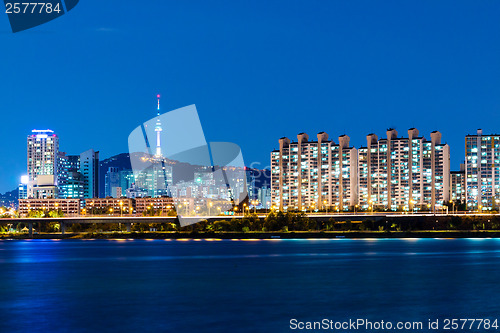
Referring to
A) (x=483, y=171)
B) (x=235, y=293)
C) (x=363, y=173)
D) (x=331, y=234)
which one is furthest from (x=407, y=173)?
(x=235, y=293)

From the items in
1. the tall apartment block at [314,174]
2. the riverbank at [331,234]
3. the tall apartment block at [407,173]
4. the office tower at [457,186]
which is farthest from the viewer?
the office tower at [457,186]

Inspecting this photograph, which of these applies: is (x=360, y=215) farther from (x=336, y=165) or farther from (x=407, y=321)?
(x=407, y=321)

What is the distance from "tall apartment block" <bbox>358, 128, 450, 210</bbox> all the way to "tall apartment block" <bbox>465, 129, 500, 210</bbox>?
532 cm

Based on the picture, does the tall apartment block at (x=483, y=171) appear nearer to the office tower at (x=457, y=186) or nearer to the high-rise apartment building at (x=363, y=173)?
the high-rise apartment building at (x=363, y=173)

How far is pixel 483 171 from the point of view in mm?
174625

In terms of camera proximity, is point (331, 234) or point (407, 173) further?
point (407, 173)

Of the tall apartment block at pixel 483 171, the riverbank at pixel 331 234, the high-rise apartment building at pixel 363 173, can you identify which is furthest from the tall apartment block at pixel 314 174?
the riverbank at pixel 331 234

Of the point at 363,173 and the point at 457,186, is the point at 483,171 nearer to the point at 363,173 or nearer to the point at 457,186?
the point at 457,186

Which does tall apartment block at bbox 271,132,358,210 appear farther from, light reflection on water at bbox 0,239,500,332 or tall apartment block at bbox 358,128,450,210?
light reflection on water at bbox 0,239,500,332

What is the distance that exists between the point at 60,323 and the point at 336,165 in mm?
155287

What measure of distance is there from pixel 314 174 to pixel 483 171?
126ft

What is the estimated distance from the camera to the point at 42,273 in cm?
5588

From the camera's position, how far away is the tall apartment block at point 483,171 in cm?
17300

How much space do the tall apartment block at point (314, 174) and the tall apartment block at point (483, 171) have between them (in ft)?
84.5
